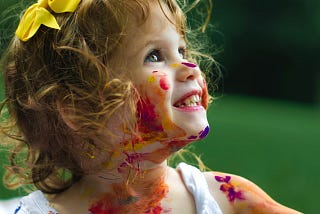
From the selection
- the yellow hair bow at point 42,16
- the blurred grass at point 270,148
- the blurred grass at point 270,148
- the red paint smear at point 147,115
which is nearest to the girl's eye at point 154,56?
the red paint smear at point 147,115

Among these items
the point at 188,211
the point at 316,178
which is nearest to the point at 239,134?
the point at 316,178

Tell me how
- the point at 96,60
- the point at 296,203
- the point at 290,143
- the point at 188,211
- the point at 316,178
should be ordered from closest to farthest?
the point at 96,60
the point at 188,211
the point at 296,203
the point at 316,178
the point at 290,143

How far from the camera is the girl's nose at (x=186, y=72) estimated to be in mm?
1960

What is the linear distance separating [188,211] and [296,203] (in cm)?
272

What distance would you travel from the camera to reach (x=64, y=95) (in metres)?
2.00

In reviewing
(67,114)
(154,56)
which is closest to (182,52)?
(154,56)

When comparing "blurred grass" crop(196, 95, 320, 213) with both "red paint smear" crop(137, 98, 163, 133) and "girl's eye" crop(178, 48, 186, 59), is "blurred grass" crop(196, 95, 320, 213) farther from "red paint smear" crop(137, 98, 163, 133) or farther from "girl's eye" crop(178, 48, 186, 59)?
"red paint smear" crop(137, 98, 163, 133)

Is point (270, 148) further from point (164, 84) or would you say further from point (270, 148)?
point (164, 84)

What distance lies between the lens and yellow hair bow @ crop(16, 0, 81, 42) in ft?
6.53

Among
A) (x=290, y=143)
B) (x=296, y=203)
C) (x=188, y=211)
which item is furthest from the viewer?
(x=290, y=143)

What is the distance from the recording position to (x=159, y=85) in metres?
1.94

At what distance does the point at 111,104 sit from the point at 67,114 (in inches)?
5.2

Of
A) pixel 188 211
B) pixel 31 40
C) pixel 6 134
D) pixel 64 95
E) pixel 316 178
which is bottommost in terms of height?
pixel 316 178

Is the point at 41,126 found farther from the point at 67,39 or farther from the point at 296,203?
the point at 296,203
